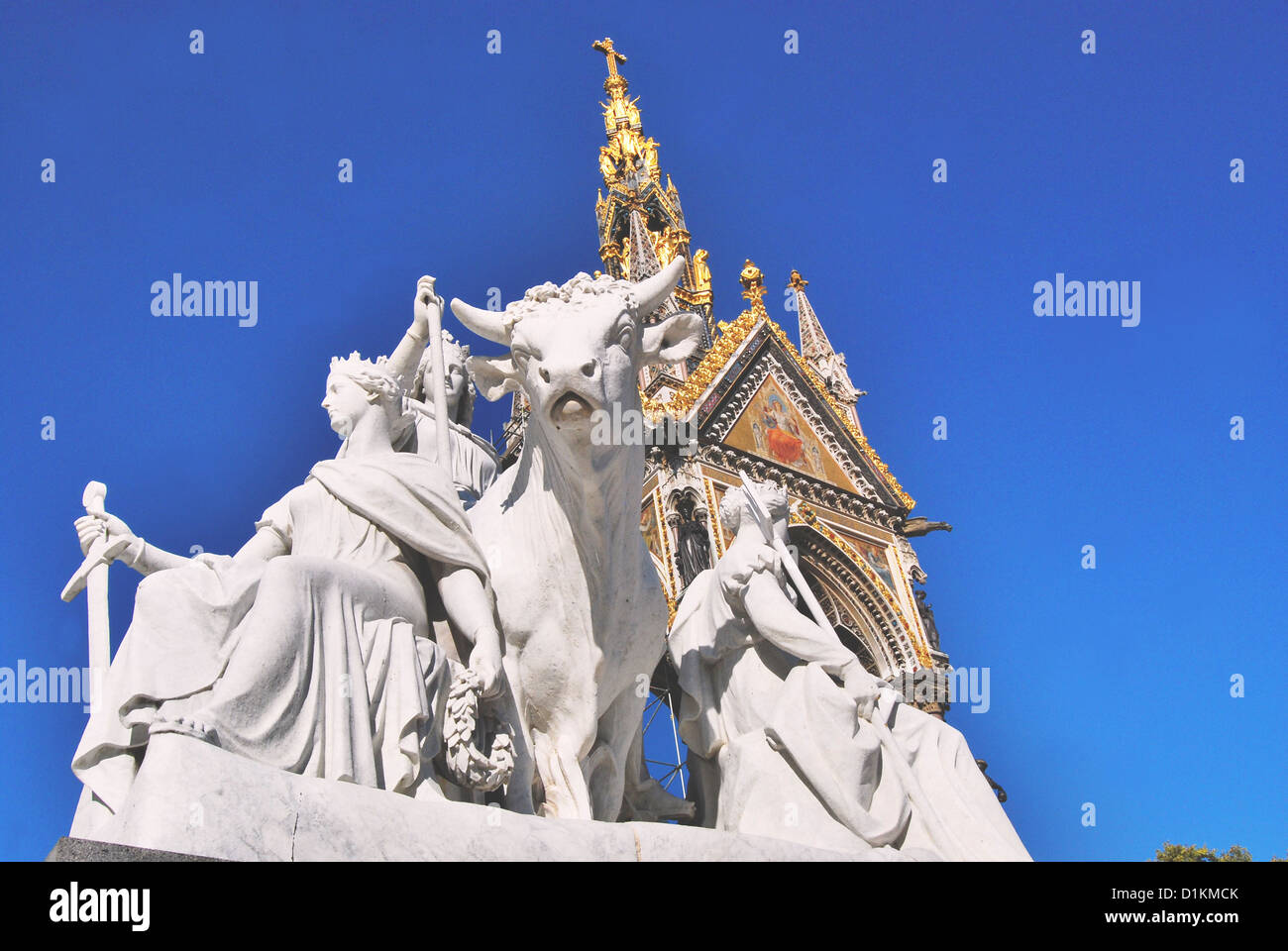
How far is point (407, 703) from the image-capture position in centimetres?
322

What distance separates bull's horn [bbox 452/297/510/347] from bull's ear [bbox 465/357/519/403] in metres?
0.06

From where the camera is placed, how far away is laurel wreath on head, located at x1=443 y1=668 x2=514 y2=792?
333 centimetres

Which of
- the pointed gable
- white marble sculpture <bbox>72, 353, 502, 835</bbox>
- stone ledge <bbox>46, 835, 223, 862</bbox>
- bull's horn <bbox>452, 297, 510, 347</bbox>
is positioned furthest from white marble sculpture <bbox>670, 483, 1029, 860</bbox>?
the pointed gable

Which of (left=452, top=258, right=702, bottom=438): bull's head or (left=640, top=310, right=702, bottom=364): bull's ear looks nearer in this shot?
(left=452, top=258, right=702, bottom=438): bull's head

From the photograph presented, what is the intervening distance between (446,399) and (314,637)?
1.56 meters

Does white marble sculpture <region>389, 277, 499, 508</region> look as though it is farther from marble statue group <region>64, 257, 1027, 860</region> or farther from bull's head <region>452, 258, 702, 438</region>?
bull's head <region>452, 258, 702, 438</region>

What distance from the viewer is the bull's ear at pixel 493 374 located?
12.8 ft

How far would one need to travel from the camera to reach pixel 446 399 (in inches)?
180

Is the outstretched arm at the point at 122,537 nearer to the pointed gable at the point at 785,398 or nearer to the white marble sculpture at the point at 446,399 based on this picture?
the white marble sculpture at the point at 446,399

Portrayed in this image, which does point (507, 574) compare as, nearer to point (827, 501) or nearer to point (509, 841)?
point (509, 841)

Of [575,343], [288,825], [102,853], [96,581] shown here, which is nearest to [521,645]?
[575,343]

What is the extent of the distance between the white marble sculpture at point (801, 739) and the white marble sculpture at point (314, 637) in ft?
3.23

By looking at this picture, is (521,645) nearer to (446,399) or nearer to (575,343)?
(575,343)
